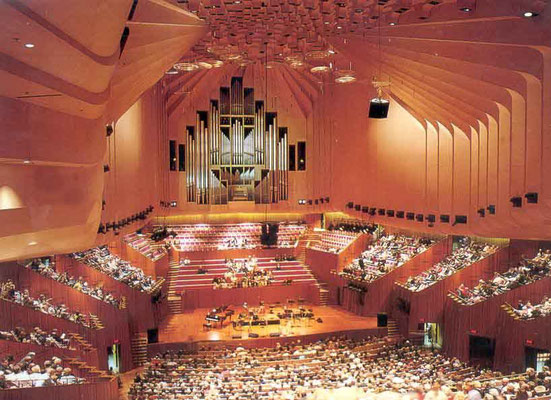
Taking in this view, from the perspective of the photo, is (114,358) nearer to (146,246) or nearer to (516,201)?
(146,246)

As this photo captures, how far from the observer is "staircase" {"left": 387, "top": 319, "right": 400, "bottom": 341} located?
1308 cm

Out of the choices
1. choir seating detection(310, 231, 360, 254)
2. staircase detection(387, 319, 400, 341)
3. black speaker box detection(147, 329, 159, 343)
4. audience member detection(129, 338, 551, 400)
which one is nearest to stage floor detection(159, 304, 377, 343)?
black speaker box detection(147, 329, 159, 343)

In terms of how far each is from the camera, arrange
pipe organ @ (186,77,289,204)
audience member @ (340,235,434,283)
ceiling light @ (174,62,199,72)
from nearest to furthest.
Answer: ceiling light @ (174,62,199,72)
audience member @ (340,235,434,283)
pipe organ @ (186,77,289,204)

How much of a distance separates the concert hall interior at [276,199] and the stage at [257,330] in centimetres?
6

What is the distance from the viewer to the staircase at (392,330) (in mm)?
13078

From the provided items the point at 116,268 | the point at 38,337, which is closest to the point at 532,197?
the point at 38,337

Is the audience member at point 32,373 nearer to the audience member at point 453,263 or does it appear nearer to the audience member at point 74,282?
the audience member at point 74,282

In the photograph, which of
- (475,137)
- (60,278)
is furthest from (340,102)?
(60,278)

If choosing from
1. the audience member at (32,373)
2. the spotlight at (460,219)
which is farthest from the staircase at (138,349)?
the spotlight at (460,219)

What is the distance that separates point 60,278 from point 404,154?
751cm

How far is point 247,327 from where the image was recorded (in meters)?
12.9

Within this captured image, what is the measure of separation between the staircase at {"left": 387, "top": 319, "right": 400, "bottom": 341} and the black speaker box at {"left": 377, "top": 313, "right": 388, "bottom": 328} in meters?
0.23

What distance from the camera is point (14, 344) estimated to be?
830 cm

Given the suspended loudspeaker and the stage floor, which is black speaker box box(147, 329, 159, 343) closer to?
the stage floor
